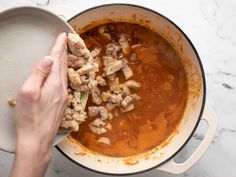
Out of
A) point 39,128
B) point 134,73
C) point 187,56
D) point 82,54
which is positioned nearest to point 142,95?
point 134,73

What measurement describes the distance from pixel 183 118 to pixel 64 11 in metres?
0.48

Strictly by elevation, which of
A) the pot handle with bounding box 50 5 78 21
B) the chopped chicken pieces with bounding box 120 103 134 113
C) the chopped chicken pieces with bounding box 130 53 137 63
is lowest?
the chopped chicken pieces with bounding box 120 103 134 113

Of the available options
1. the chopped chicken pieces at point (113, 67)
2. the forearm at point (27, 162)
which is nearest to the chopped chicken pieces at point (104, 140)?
the chopped chicken pieces at point (113, 67)

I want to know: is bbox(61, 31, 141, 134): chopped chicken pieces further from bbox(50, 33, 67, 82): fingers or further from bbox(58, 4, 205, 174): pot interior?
bbox(50, 33, 67, 82): fingers

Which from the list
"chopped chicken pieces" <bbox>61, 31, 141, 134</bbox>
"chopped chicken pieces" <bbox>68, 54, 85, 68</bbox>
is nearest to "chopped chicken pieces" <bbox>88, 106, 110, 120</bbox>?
"chopped chicken pieces" <bbox>61, 31, 141, 134</bbox>

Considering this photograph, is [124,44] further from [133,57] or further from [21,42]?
[21,42]

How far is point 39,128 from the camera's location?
3.87 feet

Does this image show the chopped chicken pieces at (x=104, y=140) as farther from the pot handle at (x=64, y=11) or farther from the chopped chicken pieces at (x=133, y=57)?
the pot handle at (x=64, y=11)

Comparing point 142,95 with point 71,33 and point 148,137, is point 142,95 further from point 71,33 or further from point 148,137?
point 71,33

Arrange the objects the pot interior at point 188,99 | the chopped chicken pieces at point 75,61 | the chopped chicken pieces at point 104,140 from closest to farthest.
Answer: the chopped chicken pieces at point 75,61
the pot interior at point 188,99
the chopped chicken pieces at point 104,140

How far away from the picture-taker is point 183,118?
1467mm

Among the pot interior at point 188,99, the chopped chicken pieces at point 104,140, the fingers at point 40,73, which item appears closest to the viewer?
the fingers at point 40,73

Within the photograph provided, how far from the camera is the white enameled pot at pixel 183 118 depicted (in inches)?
52.7

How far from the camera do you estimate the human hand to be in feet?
3.76
